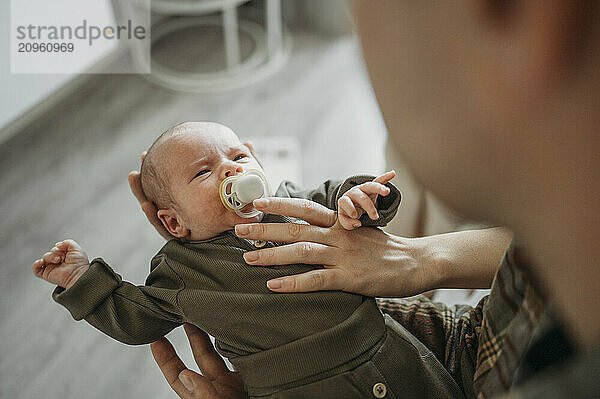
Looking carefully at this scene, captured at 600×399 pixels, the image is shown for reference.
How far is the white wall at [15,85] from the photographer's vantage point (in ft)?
6.81

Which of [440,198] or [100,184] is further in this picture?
[100,184]

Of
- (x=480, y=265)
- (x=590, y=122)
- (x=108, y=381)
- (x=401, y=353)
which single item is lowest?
(x=108, y=381)

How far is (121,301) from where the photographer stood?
104 centimetres

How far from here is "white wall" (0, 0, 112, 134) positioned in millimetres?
2076

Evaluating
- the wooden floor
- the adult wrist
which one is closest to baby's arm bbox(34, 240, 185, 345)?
the adult wrist

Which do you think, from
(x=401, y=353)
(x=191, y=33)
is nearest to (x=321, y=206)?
(x=401, y=353)

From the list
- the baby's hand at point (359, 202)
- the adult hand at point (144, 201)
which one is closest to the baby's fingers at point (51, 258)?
the adult hand at point (144, 201)

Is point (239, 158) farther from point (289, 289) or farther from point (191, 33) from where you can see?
point (191, 33)

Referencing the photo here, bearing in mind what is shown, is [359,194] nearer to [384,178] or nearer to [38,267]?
[384,178]

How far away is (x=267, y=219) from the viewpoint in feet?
3.63

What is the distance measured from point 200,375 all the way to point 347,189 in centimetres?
37

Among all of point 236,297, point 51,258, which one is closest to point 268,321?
point 236,297

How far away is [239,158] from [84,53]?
1482mm

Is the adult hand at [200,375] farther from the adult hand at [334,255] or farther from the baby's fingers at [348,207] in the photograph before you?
the baby's fingers at [348,207]
